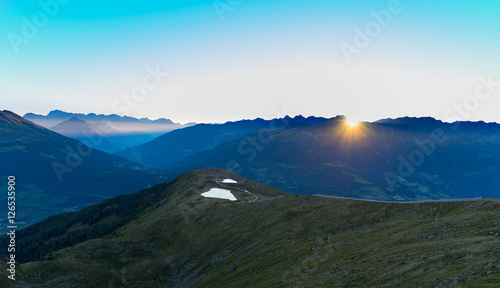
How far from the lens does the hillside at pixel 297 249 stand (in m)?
38.9

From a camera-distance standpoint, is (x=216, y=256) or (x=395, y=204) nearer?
(x=395, y=204)

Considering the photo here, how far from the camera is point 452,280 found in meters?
31.9

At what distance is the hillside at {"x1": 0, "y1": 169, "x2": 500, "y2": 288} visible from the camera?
3891cm

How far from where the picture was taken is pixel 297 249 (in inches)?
2844

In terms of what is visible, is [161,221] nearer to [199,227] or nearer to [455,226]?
[199,227]

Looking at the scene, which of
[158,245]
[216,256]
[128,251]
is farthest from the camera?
[158,245]

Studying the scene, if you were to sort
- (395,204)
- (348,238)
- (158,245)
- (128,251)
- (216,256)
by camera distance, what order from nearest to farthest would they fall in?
(348,238) → (395,204) → (216,256) → (128,251) → (158,245)

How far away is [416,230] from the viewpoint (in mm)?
54625

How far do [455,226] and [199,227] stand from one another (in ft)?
347

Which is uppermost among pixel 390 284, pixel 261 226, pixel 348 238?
pixel 390 284

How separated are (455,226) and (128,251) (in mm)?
117726

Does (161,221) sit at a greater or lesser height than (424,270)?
lesser

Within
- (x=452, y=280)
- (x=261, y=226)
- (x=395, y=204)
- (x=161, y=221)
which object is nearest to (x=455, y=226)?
(x=452, y=280)

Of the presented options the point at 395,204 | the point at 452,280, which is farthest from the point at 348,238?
the point at 452,280
